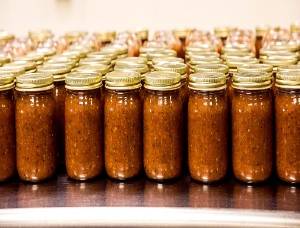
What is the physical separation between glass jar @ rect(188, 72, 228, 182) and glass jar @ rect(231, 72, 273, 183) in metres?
0.03

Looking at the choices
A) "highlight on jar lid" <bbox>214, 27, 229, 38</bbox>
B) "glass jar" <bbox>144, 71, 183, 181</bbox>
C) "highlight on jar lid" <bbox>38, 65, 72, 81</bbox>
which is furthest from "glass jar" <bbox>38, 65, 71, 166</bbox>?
"highlight on jar lid" <bbox>214, 27, 229, 38</bbox>

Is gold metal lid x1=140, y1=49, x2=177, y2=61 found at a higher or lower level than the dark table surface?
higher

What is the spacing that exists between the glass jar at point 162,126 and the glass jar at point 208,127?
3 centimetres

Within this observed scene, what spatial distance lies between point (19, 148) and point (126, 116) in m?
0.29

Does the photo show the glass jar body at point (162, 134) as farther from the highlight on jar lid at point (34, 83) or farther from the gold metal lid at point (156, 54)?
the gold metal lid at point (156, 54)

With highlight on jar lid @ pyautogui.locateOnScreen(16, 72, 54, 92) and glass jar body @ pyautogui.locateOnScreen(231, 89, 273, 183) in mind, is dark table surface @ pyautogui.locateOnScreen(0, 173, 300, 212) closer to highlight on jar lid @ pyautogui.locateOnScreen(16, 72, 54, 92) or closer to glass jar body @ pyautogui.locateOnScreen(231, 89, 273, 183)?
glass jar body @ pyautogui.locateOnScreen(231, 89, 273, 183)

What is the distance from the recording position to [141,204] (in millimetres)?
1268

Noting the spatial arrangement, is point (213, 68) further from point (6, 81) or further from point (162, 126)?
point (6, 81)

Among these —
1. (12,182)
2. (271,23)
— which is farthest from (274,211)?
(271,23)

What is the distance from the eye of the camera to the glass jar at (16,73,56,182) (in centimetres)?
132

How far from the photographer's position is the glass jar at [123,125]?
1.32 m

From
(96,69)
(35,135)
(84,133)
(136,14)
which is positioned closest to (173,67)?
(96,69)

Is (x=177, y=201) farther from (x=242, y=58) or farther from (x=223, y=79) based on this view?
(x=242, y=58)

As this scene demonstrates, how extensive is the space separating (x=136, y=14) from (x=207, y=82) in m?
3.26
